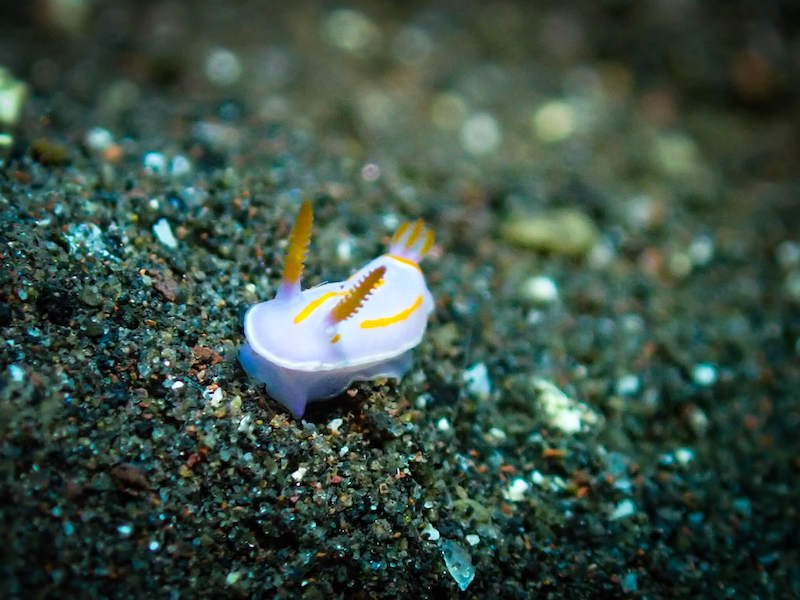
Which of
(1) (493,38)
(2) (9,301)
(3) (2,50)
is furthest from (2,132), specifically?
(1) (493,38)

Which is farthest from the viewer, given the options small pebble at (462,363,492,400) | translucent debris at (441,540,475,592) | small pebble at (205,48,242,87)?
small pebble at (205,48,242,87)

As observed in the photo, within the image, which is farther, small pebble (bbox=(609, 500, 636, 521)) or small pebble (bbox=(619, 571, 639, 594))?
small pebble (bbox=(609, 500, 636, 521))

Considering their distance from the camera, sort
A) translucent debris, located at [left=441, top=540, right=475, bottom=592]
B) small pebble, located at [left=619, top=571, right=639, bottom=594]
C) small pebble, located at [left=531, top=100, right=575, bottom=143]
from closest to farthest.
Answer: translucent debris, located at [left=441, top=540, right=475, bottom=592]
small pebble, located at [left=619, top=571, right=639, bottom=594]
small pebble, located at [left=531, top=100, right=575, bottom=143]

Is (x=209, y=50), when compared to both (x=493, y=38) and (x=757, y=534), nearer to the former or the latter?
(x=493, y=38)

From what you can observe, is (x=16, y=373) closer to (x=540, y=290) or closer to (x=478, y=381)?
(x=478, y=381)

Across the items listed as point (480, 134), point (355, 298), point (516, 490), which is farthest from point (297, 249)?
point (480, 134)

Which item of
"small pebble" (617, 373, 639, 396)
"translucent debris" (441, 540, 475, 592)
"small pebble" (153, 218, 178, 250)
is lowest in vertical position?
"small pebble" (617, 373, 639, 396)

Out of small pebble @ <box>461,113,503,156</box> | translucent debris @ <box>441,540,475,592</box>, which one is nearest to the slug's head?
translucent debris @ <box>441,540,475,592</box>

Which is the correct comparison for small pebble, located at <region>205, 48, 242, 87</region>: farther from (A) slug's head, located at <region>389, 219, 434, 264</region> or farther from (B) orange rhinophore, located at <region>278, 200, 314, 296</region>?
(B) orange rhinophore, located at <region>278, 200, 314, 296</region>
